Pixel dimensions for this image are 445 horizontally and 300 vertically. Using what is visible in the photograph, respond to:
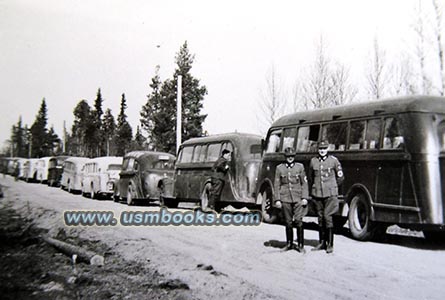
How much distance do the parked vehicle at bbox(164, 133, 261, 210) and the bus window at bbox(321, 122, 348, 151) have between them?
3.60 m

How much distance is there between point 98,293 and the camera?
6.79 meters

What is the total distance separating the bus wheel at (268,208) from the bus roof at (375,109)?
2074 millimetres

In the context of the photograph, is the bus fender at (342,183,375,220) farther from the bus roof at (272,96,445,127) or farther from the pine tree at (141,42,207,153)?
the pine tree at (141,42,207,153)

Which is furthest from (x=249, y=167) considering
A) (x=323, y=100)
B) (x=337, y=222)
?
(x=323, y=100)

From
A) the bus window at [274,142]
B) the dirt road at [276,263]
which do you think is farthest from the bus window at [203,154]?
the dirt road at [276,263]

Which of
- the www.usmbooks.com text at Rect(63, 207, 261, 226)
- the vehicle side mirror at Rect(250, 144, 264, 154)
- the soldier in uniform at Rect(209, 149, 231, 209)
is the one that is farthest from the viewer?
the vehicle side mirror at Rect(250, 144, 264, 154)

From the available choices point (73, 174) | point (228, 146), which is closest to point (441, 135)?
point (228, 146)

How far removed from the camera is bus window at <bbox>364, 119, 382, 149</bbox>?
36.5 ft

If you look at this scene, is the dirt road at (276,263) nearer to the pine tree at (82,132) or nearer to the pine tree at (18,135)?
the pine tree at (18,135)

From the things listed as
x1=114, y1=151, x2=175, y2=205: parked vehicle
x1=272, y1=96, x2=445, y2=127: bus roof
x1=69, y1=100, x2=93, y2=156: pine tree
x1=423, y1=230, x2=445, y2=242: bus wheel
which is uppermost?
x1=69, y1=100, x2=93, y2=156: pine tree

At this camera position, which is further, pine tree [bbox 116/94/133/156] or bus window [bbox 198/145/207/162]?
pine tree [bbox 116/94/133/156]

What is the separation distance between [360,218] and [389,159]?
1604mm

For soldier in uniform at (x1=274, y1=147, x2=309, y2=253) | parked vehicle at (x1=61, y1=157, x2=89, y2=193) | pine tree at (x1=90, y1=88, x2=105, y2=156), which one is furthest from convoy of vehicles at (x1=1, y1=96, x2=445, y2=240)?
pine tree at (x1=90, y1=88, x2=105, y2=156)

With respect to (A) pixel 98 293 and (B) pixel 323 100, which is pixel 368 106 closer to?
(A) pixel 98 293
